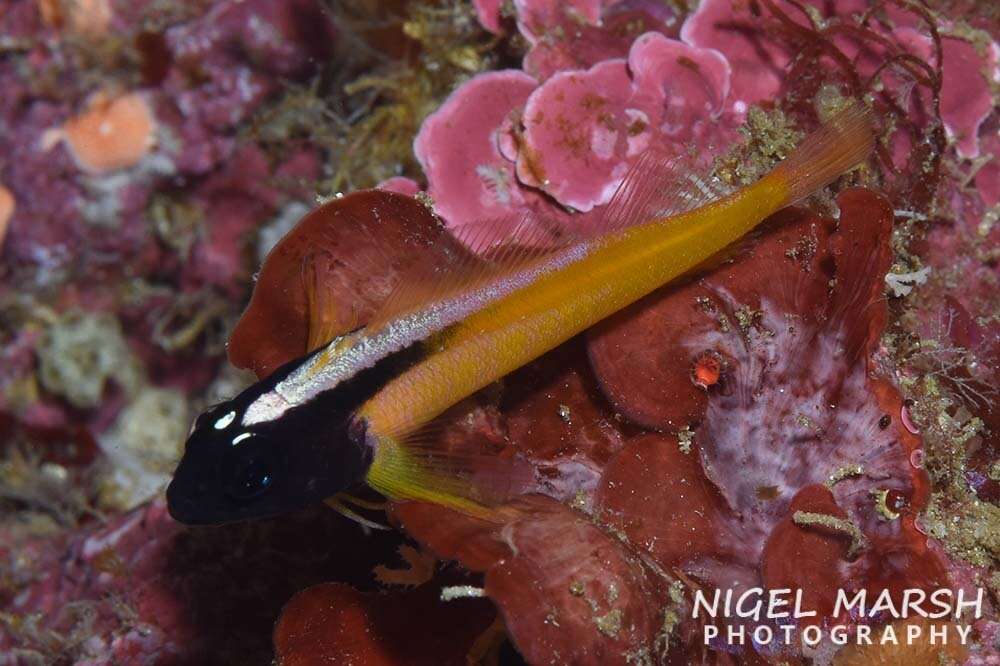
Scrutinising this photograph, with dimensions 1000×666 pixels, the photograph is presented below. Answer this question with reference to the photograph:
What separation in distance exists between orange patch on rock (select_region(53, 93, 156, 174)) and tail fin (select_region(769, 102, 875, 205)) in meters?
4.79

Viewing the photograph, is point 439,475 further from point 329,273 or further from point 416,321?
point 329,273

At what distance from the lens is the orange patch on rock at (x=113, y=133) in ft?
18.5

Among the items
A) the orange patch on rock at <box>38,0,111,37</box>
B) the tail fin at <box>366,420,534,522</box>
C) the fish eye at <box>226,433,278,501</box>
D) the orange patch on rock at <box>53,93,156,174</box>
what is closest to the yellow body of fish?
the tail fin at <box>366,420,534,522</box>

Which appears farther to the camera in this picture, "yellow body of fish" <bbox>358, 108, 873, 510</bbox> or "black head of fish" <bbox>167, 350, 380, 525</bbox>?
"yellow body of fish" <bbox>358, 108, 873, 510</bbox>

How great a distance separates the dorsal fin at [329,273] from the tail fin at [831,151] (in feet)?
4.31

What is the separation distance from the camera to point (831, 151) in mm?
2717

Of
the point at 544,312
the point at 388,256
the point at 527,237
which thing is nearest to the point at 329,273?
the point at 388,256

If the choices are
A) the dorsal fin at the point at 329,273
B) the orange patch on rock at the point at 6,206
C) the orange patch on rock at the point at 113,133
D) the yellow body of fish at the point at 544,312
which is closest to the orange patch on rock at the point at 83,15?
the orange patch on rock at the point at 113,133

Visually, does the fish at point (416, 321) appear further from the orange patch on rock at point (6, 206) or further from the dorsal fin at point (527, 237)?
the orange patch on rock at point (6, 206)

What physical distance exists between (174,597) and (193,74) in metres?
3.82

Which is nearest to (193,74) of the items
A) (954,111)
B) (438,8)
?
(438,8)

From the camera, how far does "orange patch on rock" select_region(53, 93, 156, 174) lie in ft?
18.5

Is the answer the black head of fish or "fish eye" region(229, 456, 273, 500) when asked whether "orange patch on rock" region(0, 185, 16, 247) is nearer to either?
the black head of fish

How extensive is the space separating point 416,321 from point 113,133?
4323 mm
